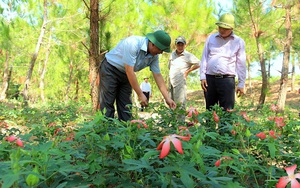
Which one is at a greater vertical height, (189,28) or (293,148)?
(189,28)

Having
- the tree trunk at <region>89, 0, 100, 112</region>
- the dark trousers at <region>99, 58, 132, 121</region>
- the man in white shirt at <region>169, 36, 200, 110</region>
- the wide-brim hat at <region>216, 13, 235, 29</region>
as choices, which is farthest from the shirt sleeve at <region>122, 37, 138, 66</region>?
the tree trunk at <region>89, 0, 100, 112</region>

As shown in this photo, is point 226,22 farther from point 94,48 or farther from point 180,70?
point 94,48

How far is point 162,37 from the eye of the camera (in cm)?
247

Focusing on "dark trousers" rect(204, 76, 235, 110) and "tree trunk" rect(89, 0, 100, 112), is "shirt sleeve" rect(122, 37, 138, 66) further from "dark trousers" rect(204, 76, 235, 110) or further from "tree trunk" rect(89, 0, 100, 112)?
"tree trunk" rect(89, 0, 100, 112)

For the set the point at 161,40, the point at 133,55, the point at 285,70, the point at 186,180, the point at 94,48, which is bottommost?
the point at 186,180

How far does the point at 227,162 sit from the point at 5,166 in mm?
864

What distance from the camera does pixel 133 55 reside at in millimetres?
2576

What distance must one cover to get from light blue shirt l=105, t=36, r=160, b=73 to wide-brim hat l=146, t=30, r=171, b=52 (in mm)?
161

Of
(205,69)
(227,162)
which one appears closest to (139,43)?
(205,69)

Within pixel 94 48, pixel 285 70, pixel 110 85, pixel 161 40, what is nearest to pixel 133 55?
pixel 161 40

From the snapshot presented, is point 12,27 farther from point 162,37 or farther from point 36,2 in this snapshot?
point 162,37

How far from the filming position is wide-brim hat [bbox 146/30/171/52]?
8.10ft

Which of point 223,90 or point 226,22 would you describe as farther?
point 223,90

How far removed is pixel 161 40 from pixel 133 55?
0.28 metres
